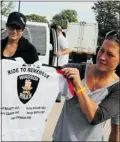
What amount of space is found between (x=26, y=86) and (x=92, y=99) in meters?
0.73

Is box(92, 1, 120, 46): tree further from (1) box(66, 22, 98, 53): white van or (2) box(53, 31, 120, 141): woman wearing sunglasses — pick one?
(2) box(53, 31, 120, 141): woman wearing sunglasses

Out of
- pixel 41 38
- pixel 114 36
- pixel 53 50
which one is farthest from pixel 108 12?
pixel 114 36

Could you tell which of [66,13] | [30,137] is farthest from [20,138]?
[66,13]

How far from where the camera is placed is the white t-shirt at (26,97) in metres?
2.64

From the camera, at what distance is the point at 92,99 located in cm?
211

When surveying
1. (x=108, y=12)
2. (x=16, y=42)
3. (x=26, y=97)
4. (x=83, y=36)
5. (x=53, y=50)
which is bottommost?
(x=26, y=97)

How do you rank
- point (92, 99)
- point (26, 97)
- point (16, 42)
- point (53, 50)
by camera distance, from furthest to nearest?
point (53, 50)
point (16, 42)
point (26, 97)
point (92, 99)

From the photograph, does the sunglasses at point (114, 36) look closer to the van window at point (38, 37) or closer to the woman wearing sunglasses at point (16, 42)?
the woman wearing sunglasses at point (16, 42)

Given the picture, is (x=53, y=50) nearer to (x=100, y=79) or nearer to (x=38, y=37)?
(x=38, y=37)

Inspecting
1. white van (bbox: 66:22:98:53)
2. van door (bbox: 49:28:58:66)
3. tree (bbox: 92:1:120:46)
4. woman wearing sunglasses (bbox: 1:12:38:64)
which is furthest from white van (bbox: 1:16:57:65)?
tree (bbox: 92:1:120:46)

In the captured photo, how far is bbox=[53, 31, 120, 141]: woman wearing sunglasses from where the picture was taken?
2.09m

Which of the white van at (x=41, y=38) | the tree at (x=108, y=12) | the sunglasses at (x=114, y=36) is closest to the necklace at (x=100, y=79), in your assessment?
the sunglasses at (x=114, y=36)

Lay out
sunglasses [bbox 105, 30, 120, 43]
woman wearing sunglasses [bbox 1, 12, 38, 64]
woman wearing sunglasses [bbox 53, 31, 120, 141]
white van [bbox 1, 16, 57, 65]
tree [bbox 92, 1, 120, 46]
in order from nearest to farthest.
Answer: woman wearing sunglasses [bbox 53, 31, 120, 141] → sunglasses [bbox 105, 30, 120, 43] → woman wearing sunglasses [bbox 1, 12, 38, 64] → white van [bbox 1, 16, 57, 65] → tree [bbox 92, 1, 120, 46]

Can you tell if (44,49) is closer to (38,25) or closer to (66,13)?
(38,25)
